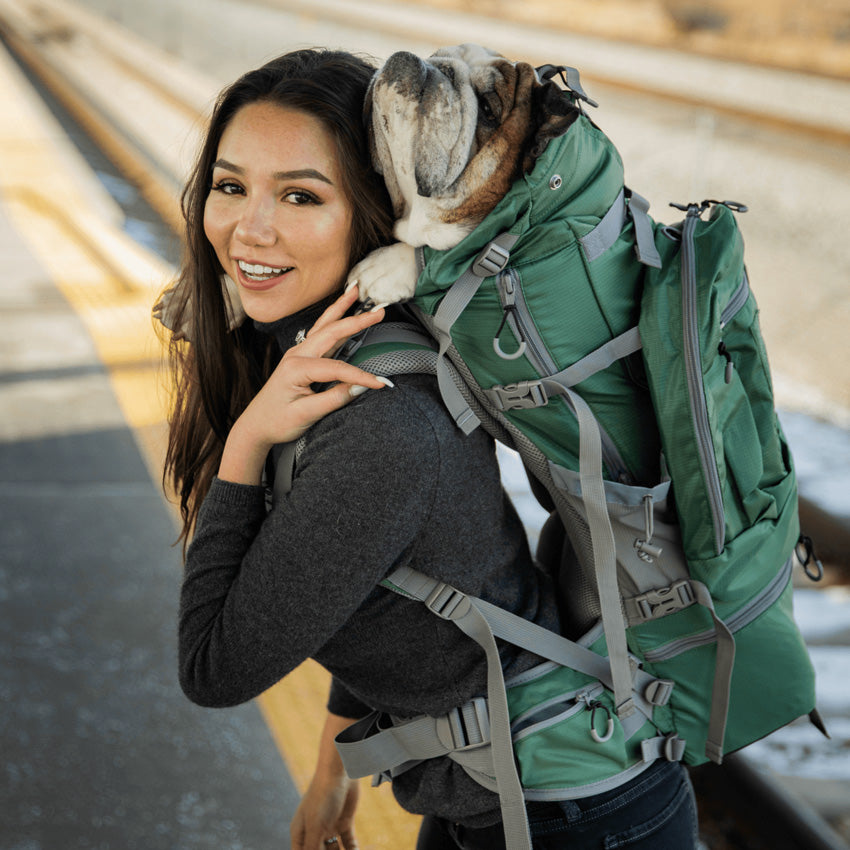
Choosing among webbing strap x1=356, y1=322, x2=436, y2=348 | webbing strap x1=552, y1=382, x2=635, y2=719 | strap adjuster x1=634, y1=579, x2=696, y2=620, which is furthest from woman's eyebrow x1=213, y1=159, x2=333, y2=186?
strap adjuster x1=634, y1=579, x2=696, y2=620

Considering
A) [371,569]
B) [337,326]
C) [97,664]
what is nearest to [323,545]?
[371,569]

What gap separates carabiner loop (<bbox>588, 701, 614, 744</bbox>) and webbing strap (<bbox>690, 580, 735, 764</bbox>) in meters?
0.15

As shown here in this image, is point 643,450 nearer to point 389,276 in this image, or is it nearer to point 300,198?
point 389,276

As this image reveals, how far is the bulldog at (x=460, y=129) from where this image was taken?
3.82 feet

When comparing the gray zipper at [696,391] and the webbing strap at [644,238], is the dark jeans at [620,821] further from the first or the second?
the webbing strap at [644,238]

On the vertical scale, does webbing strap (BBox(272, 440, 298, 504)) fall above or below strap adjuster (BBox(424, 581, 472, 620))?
above

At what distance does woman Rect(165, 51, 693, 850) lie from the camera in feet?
3.68

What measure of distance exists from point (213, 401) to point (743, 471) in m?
0.85

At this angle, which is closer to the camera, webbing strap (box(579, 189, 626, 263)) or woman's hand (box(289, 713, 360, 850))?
webbing strap (box(579, 189, 626, 263))

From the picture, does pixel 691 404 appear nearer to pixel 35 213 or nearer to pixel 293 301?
pixel 293 301

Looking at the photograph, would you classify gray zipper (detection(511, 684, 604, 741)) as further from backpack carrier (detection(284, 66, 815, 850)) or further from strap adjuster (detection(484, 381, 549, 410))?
strap adjuster (detection(484, 381, 549, 410))

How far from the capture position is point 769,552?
50.8 inches

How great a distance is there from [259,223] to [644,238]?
55 cm

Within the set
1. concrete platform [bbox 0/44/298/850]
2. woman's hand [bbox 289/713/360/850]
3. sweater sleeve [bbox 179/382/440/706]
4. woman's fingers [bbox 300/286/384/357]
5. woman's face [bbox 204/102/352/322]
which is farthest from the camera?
concrete platform [bbox 0/44/298/850]
